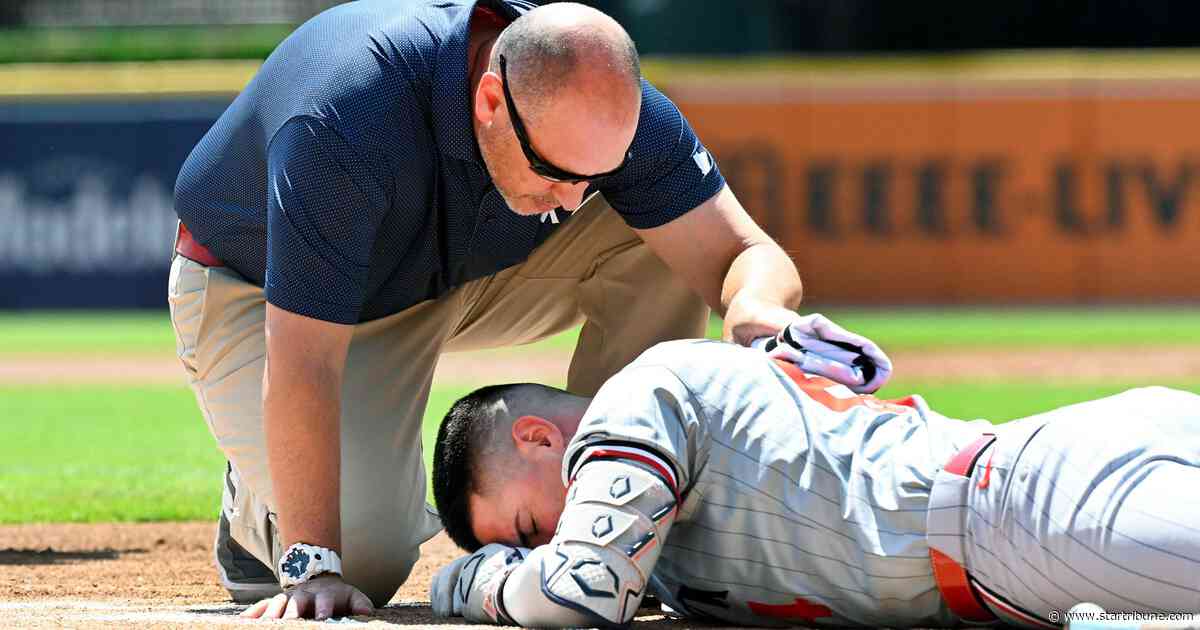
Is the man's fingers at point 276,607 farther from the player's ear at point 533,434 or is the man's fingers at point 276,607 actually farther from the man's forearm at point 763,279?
the man's forearm at point 763,279

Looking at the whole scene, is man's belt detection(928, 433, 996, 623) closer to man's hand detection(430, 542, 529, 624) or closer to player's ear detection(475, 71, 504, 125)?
man's hand detection(430, 542, 529, 624)

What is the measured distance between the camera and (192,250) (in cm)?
481

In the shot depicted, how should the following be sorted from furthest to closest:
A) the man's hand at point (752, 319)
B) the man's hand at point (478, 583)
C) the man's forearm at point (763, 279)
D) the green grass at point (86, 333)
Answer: the green grass at point (86, 333), the man's forearm at point (763, 279), the man's hand at point (752, 319), the man's hand at point (478, 583)

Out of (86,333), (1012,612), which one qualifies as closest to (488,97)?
(1012,612)

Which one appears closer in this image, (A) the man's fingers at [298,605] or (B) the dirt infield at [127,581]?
(A) the man's fingers at [298,605]

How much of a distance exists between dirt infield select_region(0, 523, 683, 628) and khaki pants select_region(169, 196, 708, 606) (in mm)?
229

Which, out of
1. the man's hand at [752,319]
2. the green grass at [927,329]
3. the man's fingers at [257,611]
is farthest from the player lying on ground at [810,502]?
the green grass at [927,329]

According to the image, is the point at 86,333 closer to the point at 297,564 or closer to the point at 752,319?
the point at 297,564

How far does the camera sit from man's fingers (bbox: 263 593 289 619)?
3.71m

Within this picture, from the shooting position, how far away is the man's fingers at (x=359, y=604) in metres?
3.78

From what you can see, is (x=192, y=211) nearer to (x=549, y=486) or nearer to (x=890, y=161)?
(x=549, y=486)

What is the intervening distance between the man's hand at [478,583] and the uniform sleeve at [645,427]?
0.88 feet

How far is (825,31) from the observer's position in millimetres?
21297

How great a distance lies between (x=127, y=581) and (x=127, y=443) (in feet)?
13.8
